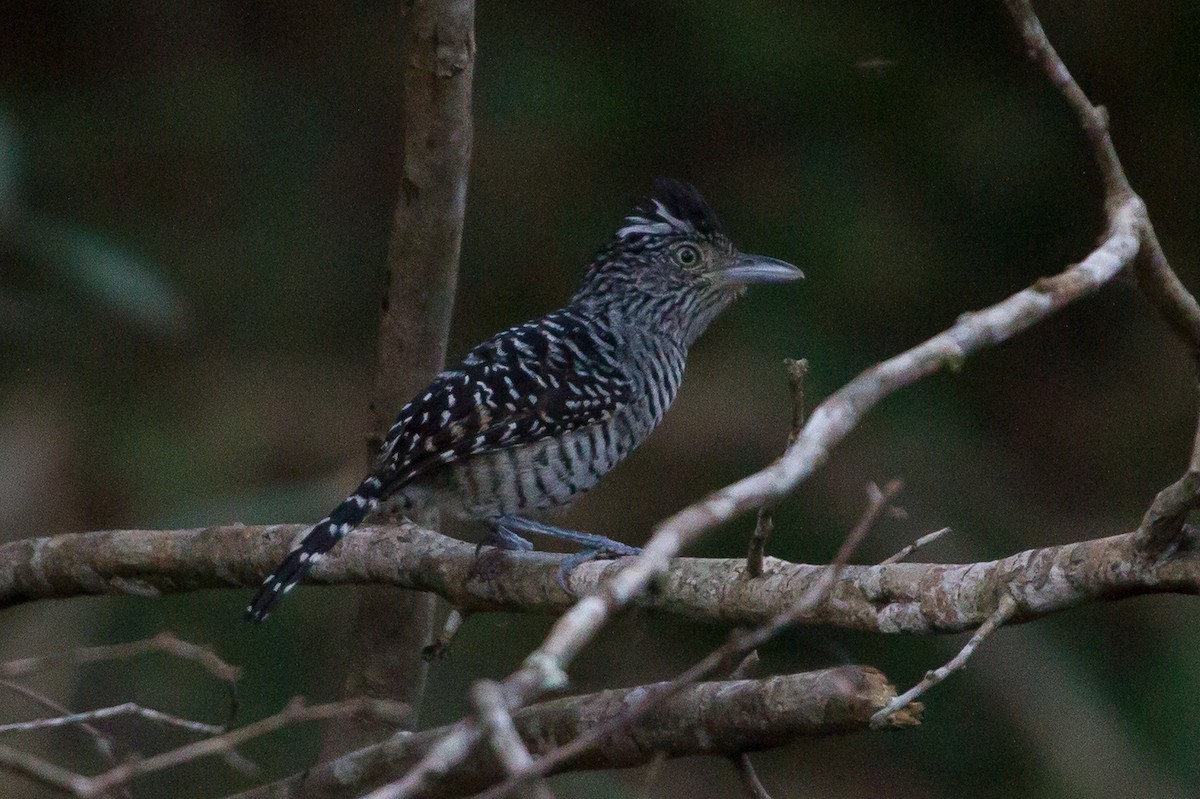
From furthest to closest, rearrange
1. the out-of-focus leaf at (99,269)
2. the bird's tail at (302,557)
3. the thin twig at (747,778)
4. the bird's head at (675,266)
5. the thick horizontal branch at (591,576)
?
the out-of-focus leaf at (99,269) → the bird's head at (675,266) → the bird's tail at (302,557) → the thin twig at (747,778) → the thick horizontal branch at (591,576)

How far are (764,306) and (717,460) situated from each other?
2.30 ft

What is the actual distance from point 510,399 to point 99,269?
7.18ft

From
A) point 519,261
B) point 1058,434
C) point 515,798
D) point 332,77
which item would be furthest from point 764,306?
point 515,798

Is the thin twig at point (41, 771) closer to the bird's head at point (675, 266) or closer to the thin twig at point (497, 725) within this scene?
the thin twig at point (497, 725)

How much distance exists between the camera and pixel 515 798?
2.28 m

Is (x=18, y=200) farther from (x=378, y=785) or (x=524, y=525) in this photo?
(x=378, y=785)

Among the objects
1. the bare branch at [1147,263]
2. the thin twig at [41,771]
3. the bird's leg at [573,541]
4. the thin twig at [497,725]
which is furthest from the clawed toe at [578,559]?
the thin twig at [497,725]

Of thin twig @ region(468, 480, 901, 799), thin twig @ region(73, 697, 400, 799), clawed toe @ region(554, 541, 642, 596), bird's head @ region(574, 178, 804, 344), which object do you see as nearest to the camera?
thin twig @ region(468, 480, 901, 799)

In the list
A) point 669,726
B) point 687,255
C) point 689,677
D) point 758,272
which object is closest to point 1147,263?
point 689,677

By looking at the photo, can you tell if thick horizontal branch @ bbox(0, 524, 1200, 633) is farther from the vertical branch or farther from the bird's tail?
the vertical branch

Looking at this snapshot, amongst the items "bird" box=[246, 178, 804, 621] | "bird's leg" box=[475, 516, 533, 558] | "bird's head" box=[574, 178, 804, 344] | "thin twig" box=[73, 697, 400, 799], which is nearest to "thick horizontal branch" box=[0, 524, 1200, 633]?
"bird" box=[246, 178, 804, 621]

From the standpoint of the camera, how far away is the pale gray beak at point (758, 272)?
448 cm

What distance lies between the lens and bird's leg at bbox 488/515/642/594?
3367 mm

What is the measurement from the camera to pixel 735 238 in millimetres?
6574
